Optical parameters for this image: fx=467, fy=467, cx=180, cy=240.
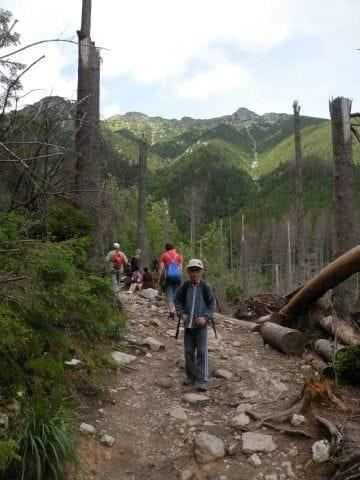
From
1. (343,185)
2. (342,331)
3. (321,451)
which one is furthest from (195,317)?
(343,185)

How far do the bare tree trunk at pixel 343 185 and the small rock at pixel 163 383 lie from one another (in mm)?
4410

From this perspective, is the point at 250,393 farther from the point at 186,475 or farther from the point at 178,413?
the point at 186,475

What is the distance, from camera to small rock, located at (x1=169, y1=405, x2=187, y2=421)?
5.40 metres

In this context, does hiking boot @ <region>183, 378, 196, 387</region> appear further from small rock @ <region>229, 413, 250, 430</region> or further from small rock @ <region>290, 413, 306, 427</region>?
small rock @ <region>290, 413, 306, 427</region>

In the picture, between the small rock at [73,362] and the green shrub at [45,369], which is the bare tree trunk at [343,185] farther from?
the green shrub at [45,369]

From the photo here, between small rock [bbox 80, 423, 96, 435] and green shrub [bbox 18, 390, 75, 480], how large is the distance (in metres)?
0.63

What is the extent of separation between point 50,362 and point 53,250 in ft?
4.06

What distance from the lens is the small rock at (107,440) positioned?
15.1ft

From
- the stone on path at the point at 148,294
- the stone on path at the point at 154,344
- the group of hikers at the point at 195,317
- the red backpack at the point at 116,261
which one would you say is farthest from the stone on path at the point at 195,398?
the stone on path at the point at 148,294

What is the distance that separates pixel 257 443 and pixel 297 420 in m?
0.56

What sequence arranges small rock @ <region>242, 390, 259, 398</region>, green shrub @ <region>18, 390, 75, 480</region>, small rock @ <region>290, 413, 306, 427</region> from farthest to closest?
small rock @ <region>242, 390, 259, 398</region>, small rock @ <region>290, 413, 306, 427</region>, green shrub @ <region>18, 390, 75, 480</region>

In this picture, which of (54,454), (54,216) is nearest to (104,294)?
(54,216)

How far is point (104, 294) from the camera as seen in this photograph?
Answer: 24.9ft

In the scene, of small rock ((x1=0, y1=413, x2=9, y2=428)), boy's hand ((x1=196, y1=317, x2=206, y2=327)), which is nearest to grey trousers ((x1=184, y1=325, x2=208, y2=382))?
boy's hand ((x1=196, y1=317, x2=206, y2=327))
